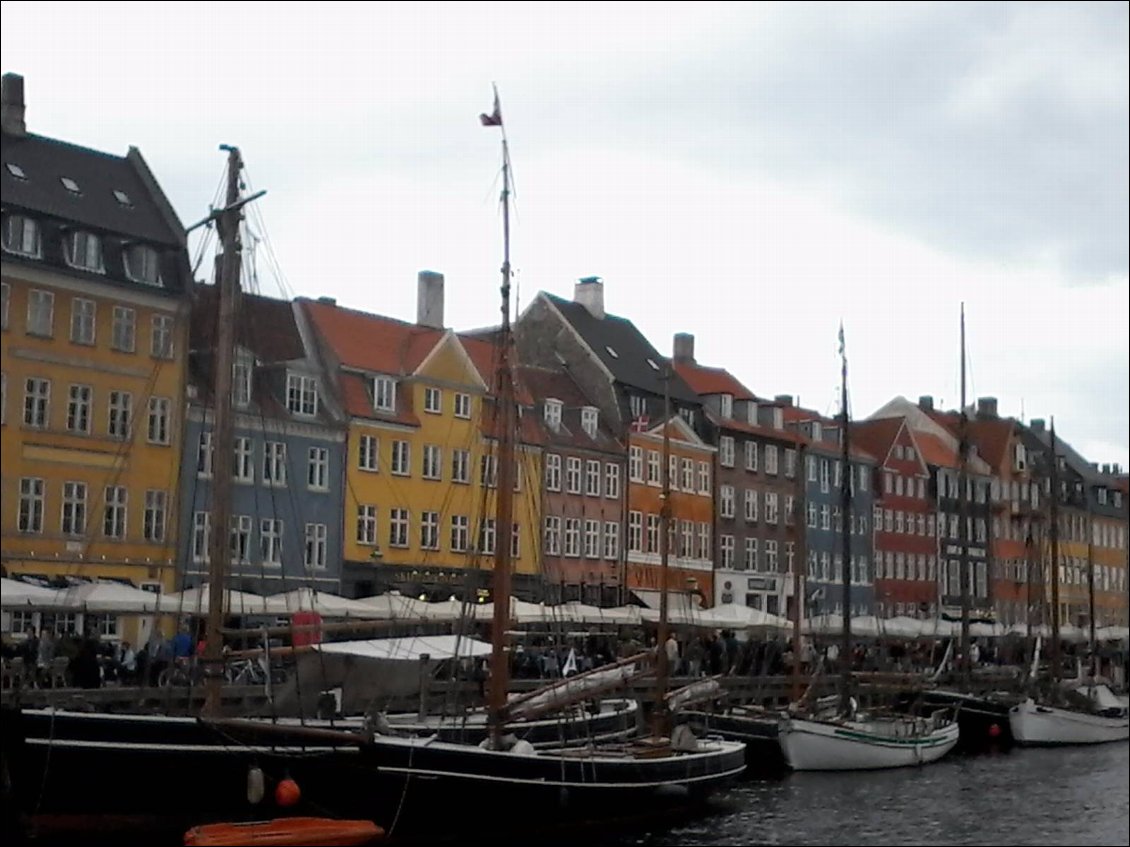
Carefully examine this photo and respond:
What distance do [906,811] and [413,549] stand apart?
25323 mm

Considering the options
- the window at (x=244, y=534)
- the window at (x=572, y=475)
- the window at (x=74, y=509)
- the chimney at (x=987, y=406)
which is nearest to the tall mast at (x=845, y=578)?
the window at (x=572, y=475)

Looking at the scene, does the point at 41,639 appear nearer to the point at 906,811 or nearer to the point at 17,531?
the point at 17,531

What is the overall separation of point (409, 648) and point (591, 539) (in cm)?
3354

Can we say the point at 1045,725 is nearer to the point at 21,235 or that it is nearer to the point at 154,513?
the point at 154,513

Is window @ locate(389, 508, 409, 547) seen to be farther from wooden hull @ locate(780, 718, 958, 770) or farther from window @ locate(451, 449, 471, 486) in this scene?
wooden hull @ locate(780, 718, 958, 770)

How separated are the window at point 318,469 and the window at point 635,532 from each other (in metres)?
17.3

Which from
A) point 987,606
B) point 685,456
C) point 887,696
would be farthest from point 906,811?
point 987,606

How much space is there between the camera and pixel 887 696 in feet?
181

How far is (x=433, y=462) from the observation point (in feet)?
197

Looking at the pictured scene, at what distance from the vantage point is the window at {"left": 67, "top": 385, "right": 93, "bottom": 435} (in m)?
43.9

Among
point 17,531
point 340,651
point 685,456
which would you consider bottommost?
point 340,651

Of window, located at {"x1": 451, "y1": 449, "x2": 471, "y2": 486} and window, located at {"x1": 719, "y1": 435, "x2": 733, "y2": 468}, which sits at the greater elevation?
window, located at {"x1": 719, "y1": 435, "x2": 733, "y2": 468}

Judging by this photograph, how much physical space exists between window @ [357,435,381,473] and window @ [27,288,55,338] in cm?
1440

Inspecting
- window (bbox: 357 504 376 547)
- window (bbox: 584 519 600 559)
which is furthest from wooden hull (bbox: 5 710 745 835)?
window (bbox: 584 519 600 559)
